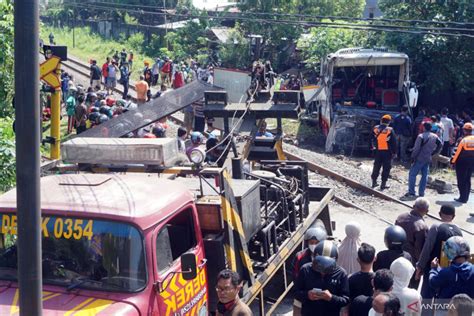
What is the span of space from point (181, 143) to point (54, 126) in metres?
4.28

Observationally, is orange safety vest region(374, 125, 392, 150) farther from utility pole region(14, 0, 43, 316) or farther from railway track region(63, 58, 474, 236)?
utility pole region(14, 0, 43, 316)

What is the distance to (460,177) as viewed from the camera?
48.7 feet

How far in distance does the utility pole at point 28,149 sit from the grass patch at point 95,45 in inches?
1306

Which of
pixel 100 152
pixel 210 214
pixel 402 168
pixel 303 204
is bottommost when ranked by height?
pixel 402 168

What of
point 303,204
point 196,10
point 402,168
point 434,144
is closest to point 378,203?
point 434,144

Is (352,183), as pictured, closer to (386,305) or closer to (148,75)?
(386,305)

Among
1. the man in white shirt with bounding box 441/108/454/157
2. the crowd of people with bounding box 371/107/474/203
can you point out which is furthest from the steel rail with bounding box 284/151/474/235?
the man in white shirt with bounding box 441/108/454/157

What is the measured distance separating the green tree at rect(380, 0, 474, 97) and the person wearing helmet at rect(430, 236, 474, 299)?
1733 centimetres

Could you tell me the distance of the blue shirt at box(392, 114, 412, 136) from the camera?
61.8ft

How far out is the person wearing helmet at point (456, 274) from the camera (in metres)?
6.67

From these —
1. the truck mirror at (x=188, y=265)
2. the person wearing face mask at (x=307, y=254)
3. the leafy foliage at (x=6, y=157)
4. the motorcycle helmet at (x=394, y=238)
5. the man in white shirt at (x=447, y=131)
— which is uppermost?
the leafy foliage at (x=6, y=157)

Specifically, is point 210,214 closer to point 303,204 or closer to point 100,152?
point 100,152

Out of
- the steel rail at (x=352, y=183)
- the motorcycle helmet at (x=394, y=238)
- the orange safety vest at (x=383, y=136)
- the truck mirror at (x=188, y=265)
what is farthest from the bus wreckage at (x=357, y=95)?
the truck mirror at (x=188, y=265)

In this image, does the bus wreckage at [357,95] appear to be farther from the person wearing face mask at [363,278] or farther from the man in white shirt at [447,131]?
the person wearing face mask at [363,278]
